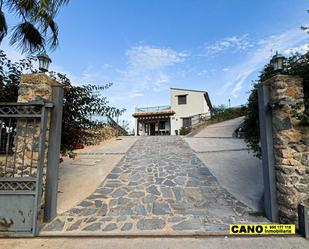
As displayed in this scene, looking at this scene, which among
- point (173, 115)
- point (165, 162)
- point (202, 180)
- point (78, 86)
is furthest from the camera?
point (173, 115)

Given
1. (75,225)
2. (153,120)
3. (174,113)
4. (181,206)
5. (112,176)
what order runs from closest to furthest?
(75,225), (181,206), (112,176), (174,113), (153,120)

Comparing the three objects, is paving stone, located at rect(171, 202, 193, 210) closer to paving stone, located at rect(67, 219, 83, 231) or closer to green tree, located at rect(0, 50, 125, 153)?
paving stone, located at rect(67, 219, 83, 231)

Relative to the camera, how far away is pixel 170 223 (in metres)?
3.33

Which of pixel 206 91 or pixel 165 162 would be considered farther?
pixel 206 91

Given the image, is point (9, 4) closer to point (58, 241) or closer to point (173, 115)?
point (58, 241)

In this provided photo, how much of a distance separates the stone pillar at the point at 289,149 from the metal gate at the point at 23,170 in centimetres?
448

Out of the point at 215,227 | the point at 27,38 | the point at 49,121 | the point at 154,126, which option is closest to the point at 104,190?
A: the point at 49,121

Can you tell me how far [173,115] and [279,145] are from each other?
2020 centimetres

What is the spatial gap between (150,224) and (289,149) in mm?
3004

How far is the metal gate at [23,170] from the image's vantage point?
3.00m

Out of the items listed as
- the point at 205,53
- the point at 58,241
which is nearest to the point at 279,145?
the point at 58,241

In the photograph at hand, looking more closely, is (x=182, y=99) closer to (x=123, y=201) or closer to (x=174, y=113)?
(x=174, y=113)

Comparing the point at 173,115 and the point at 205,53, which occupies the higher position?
the point at 205,53

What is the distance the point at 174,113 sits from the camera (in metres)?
23.2
